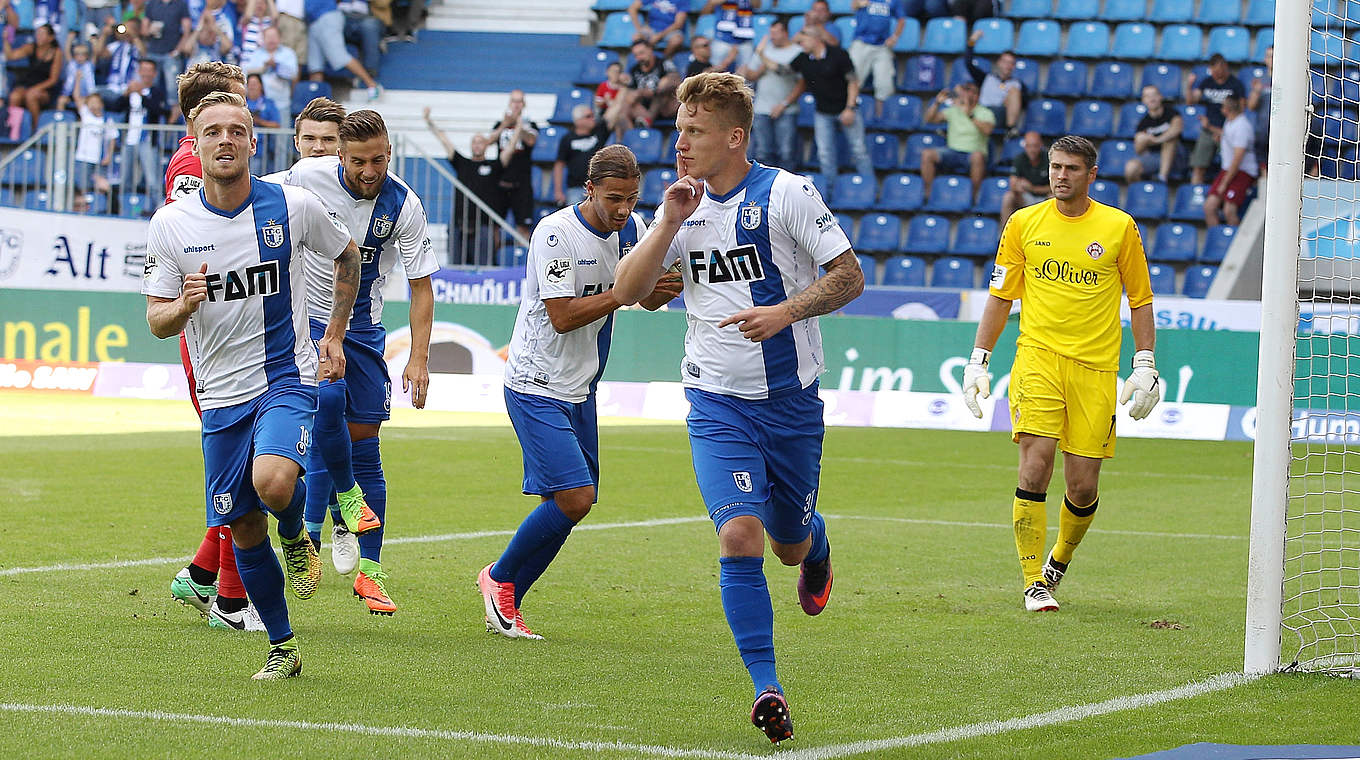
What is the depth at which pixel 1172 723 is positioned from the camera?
209 inches

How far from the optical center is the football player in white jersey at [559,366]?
6.66 m

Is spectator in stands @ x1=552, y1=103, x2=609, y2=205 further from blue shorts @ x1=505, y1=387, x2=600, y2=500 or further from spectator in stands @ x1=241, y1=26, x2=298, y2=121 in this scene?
blue shorts @ x1=505, y1=387, x2=600, y2=500

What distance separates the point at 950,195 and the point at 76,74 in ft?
43.5

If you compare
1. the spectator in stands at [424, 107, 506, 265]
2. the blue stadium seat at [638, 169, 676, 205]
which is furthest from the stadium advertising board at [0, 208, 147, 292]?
the blue stadium seat at [638, 169, 676, 205]

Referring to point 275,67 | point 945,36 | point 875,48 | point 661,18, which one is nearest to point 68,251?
point 275,67

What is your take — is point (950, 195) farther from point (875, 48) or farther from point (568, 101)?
point (568, 101)

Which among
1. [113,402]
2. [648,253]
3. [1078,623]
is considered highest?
[648,253]

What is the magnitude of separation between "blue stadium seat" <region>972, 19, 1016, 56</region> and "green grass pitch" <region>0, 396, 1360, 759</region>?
13.8 metres

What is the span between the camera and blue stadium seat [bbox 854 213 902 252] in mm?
22953

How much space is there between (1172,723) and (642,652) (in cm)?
207

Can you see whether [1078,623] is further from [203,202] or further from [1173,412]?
[1173,412]

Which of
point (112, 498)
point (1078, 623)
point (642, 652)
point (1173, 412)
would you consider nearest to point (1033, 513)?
point (1078, 623)

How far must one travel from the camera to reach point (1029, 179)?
2180cm

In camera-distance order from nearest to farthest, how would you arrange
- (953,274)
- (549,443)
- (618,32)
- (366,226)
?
(549,443) < (366,226) < (953,274) < (618,32)
